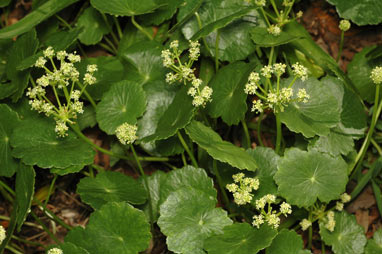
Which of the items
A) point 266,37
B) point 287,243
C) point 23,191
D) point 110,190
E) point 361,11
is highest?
point 266,37

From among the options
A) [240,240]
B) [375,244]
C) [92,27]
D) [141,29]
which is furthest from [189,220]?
[92,27]

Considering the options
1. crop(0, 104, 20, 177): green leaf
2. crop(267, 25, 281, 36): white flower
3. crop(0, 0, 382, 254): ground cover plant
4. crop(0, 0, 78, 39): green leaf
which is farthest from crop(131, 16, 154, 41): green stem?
crop(0, 104, 20, 177): green leaf

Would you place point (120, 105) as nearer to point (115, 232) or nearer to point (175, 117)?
point (175, 117)

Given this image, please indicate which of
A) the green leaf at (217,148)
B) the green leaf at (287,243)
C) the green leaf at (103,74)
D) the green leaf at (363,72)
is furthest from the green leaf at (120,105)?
the green leaf at (363,72)

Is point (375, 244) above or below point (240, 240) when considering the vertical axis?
below

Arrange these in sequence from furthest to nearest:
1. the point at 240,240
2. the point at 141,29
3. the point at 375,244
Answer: the point at 141,29 → the point at 375,244 → the point at 240,240

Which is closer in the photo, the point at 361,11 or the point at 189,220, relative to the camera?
the point at 189,220

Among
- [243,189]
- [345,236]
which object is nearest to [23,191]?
[243,189]

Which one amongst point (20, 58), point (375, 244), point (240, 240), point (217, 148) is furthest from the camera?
point (20, 58)
